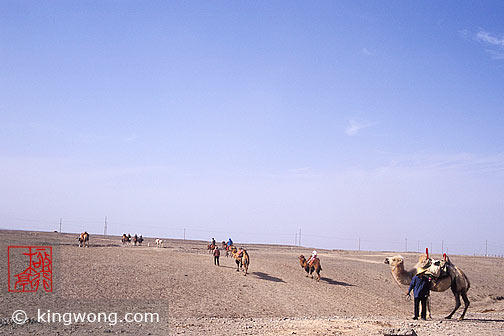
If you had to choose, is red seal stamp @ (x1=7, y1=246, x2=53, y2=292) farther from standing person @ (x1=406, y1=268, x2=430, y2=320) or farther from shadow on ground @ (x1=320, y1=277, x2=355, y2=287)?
shadow on ground @ (x1=320, y1=277, x2=355, y2=287)

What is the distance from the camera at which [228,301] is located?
20781 mm

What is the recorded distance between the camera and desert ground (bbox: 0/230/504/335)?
1373cm

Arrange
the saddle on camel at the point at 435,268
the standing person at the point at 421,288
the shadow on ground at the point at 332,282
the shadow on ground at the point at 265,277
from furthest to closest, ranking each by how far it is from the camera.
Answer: the shadow on ground at the point at 332,282 → the shadow on ground at the point at 265,277 → the saddle on camel at the point at 435,268 → the standing person at the point at 421,288

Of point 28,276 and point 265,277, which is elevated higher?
point 28,276

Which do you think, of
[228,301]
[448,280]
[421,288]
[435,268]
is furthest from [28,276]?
[448,280]

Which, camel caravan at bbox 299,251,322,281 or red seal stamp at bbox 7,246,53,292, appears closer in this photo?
red seal stamp at bbox 7,246,53,292

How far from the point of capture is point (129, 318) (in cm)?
1585

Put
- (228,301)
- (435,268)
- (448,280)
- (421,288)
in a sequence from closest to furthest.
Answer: (421,288)
(435,268)
(448,280)
(228,301)

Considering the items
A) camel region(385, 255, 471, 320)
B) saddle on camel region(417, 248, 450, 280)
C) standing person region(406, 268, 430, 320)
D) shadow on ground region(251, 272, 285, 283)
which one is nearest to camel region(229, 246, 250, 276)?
shadow on ground region(251, 272, 285, 283)

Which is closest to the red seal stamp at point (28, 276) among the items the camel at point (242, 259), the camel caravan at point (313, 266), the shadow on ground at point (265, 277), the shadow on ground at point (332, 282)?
the camel at point (242, 259)

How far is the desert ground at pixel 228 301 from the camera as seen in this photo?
13.7 meters

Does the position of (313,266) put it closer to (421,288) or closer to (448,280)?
(448,280)

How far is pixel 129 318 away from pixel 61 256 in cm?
1476

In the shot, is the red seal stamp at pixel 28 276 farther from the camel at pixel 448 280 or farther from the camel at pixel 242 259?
the camel at pixel 448 280
